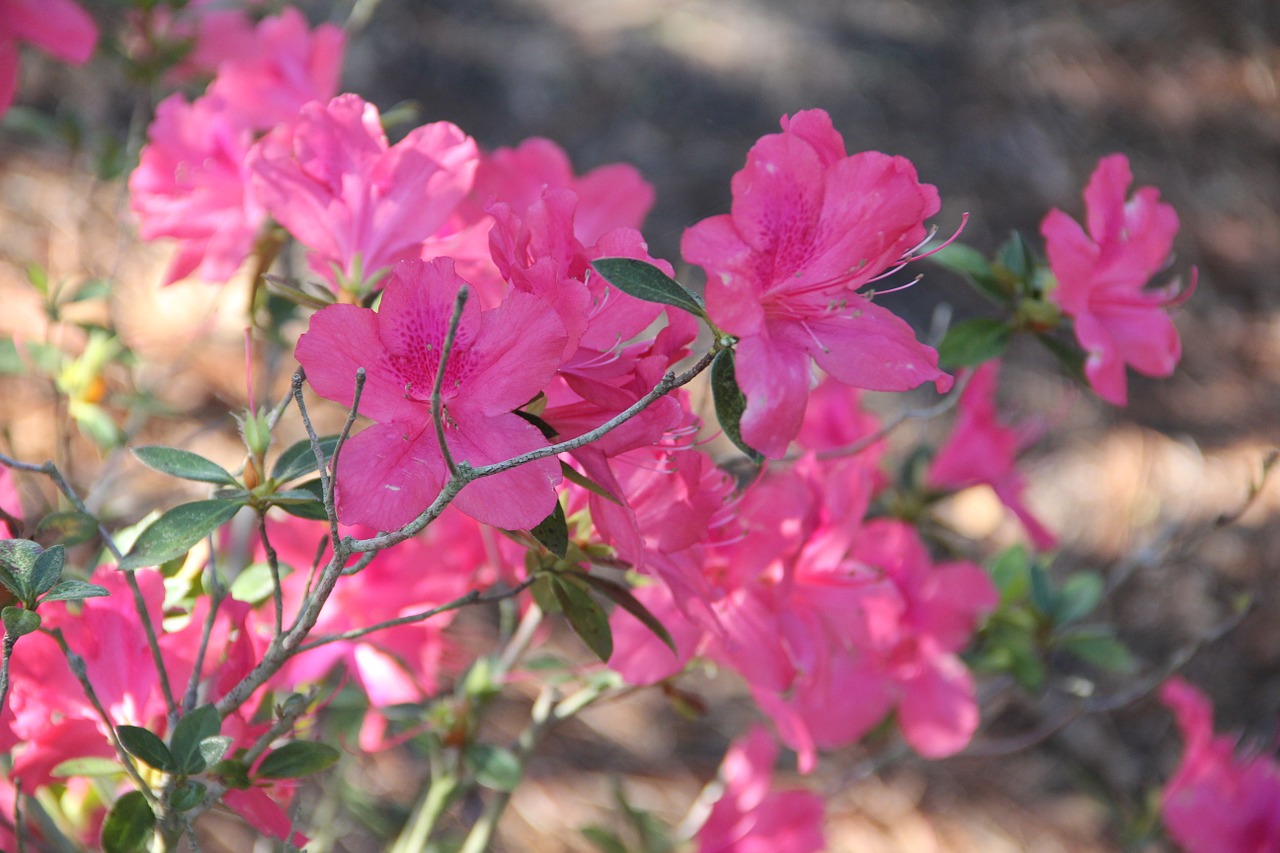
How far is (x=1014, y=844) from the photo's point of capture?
2.02m

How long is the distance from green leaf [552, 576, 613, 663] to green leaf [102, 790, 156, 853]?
308mm

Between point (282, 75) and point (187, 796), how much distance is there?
649 millimetres

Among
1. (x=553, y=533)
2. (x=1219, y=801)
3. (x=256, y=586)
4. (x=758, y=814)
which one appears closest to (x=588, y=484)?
(x=553, y=533)

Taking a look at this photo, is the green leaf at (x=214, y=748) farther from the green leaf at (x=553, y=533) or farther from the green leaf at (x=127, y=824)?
the green leaf at (x=553, y=533)

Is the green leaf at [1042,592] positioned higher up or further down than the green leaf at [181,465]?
further down

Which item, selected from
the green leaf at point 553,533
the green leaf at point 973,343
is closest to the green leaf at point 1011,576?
the green leaf at point 973,343

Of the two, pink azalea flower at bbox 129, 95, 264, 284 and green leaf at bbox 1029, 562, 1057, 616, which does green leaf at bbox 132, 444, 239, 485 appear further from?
green leaf at bbox 1029, 562, 1057, 616

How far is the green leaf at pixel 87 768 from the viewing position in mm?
743

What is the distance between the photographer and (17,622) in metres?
0.60

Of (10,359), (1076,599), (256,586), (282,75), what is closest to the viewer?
(256,586)

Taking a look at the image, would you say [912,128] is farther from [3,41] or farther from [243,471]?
[243,471]

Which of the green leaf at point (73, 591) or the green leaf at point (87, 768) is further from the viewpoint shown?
the green leaf at point (87, 768)

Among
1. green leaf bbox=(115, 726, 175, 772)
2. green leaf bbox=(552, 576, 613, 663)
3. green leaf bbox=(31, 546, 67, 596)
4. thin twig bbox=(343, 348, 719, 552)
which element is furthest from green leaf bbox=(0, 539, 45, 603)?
green leaf bbox=(552, 576, 613, 663)

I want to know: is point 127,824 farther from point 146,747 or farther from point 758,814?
point 758,814
